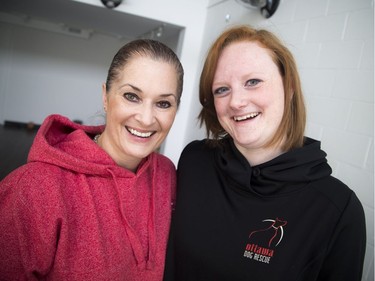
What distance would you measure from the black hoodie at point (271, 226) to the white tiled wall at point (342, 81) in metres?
0.34

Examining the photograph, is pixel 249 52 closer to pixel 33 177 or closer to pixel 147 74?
pixel 147 74

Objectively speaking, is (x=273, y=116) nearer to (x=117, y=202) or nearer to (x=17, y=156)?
(x=117, y=202)

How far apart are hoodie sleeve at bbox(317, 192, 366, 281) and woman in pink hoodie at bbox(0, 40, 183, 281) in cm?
60

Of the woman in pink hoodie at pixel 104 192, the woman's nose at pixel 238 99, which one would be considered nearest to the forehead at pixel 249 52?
the woman's nose at pixel 238 99

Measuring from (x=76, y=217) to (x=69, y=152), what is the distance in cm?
24

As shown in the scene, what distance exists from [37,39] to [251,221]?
263 inches

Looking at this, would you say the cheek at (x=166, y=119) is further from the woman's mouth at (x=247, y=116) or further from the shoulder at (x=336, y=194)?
the shoulder at (x=336, y=194)

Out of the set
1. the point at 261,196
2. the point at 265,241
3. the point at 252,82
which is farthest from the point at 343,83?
the point at 265,241

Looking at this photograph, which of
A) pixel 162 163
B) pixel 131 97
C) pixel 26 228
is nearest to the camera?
pixel 26 228

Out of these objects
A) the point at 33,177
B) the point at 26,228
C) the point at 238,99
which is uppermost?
the point at 238,99

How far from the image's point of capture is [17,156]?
4176 millimetres

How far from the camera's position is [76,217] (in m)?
0.84

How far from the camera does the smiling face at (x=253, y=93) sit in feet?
3.18

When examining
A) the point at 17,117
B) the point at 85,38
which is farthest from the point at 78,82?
the point at 17,117
